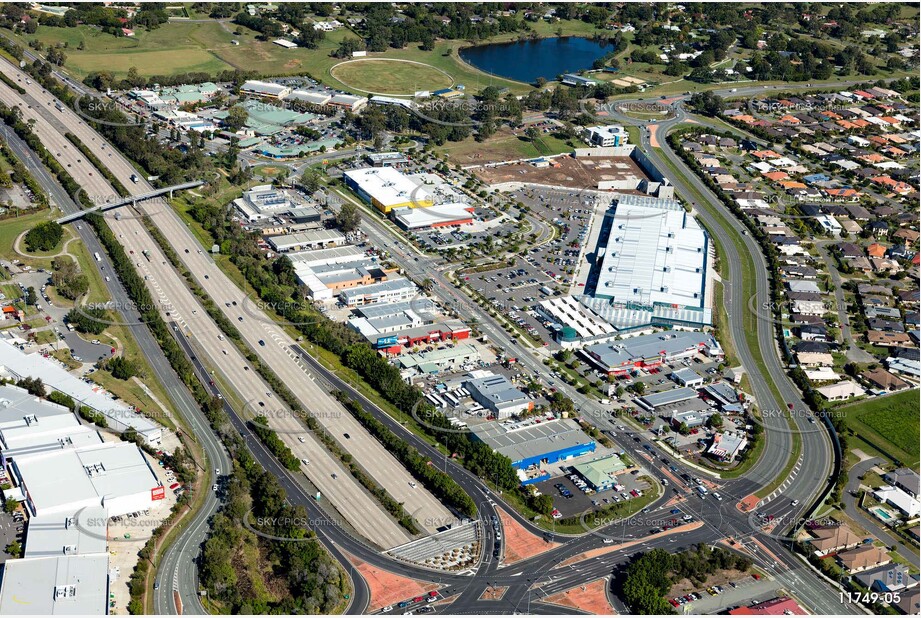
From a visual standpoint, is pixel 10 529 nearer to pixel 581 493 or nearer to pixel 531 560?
pixel 531 560

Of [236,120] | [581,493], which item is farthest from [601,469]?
[236,120]

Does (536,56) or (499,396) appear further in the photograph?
(536,56)

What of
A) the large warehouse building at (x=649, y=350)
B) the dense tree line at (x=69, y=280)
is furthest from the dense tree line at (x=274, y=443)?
the large warehouse building at (x=649, y=350)

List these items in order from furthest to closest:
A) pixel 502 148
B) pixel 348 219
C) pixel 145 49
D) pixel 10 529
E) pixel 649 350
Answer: pixel 145 49, pixel 502 148, pixel 348 219, pixel 649 350, pixel 10 529

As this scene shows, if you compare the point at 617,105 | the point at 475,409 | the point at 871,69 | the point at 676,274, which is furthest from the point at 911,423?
the point at 871,69

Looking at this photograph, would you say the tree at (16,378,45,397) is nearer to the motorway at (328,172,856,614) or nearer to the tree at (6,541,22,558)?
the tree at (6,541,22,558)

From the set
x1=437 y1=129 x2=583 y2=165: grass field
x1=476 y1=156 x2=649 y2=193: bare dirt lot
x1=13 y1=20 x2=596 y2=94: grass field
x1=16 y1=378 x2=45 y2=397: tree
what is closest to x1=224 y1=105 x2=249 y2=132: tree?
x1=13 y1=20 x2=596 y2=94: grass field

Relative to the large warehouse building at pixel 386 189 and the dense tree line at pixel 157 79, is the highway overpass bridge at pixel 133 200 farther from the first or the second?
the dense tree line at pixel 157 79
